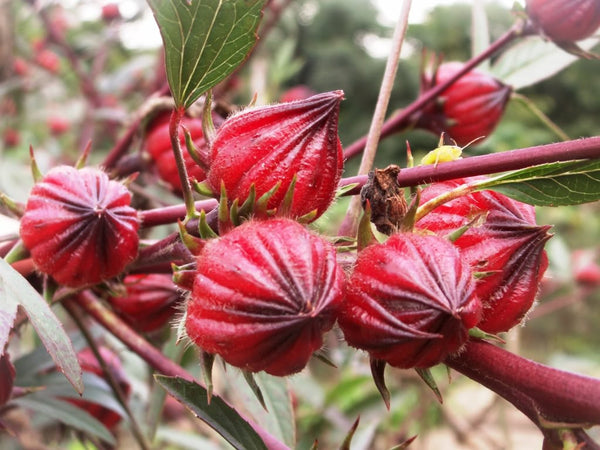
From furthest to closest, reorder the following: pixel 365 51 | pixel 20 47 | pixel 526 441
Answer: pixel 365 51
pixel 526 441
pixel 20 47

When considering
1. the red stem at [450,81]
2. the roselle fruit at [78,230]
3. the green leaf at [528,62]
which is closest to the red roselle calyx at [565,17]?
the red stem at [450,81]

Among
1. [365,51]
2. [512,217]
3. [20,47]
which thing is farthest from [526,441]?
[365,51]

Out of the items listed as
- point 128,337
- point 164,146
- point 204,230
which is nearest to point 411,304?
point 204,230

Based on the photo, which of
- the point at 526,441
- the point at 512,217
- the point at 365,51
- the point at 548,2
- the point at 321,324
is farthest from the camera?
the point at 365,51

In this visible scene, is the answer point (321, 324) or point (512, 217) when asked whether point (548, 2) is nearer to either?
point (512, 217)

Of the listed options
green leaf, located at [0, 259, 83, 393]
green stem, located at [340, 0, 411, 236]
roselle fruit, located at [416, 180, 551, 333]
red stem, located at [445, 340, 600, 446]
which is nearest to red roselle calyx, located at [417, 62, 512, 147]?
green stem, located at [340, 0, 411, 236]

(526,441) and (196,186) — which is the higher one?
(196,186)
